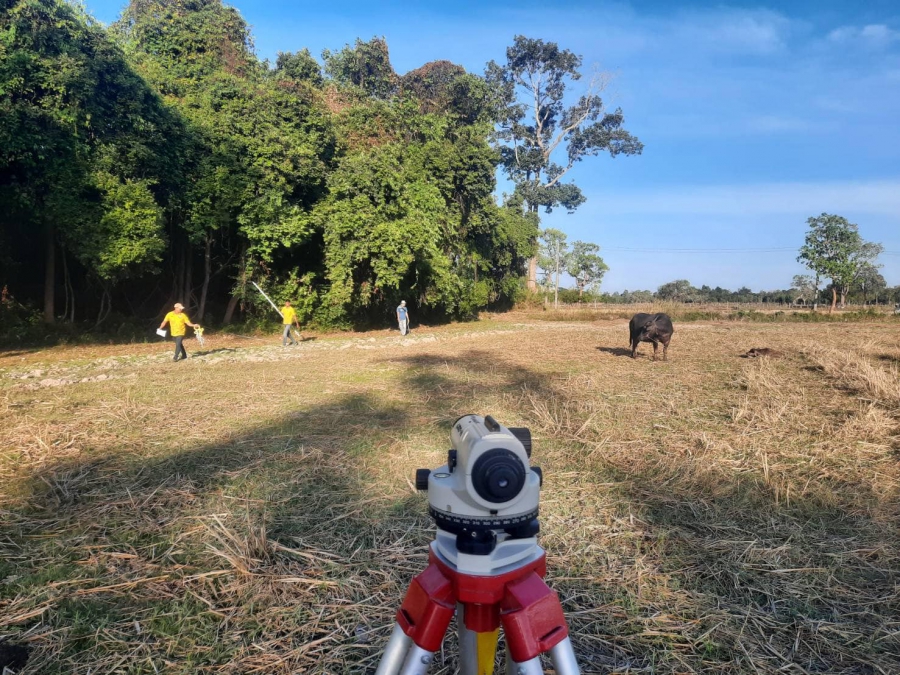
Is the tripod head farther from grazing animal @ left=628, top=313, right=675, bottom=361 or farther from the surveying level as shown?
grazing animal @ left=628, top=313, right=675, bottom=361

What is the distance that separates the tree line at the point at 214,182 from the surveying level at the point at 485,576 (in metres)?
14.2

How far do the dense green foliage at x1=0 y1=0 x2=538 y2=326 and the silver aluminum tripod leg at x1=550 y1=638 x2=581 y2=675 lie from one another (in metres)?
14.6

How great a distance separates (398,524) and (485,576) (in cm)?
244

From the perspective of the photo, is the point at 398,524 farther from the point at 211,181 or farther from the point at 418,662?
the point at 211,181

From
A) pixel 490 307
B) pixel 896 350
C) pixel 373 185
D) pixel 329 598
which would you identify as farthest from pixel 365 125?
pixel 329 598

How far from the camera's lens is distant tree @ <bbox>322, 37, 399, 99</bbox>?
32031 mm

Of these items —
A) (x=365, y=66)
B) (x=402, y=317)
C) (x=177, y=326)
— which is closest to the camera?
(x=177, y=326)

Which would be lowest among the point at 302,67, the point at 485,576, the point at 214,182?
the point at 485,576

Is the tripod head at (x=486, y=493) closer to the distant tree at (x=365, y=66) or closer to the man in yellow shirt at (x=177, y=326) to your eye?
the man in yellow shirt at (x=177, y=326)

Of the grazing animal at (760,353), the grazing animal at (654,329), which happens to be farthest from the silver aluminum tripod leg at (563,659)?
the grazing animal at (760,353)

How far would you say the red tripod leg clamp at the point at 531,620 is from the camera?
1.24m

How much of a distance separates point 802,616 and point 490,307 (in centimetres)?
2976

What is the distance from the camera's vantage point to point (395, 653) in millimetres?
1359

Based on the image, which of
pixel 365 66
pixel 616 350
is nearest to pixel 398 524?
pixel 616 350
